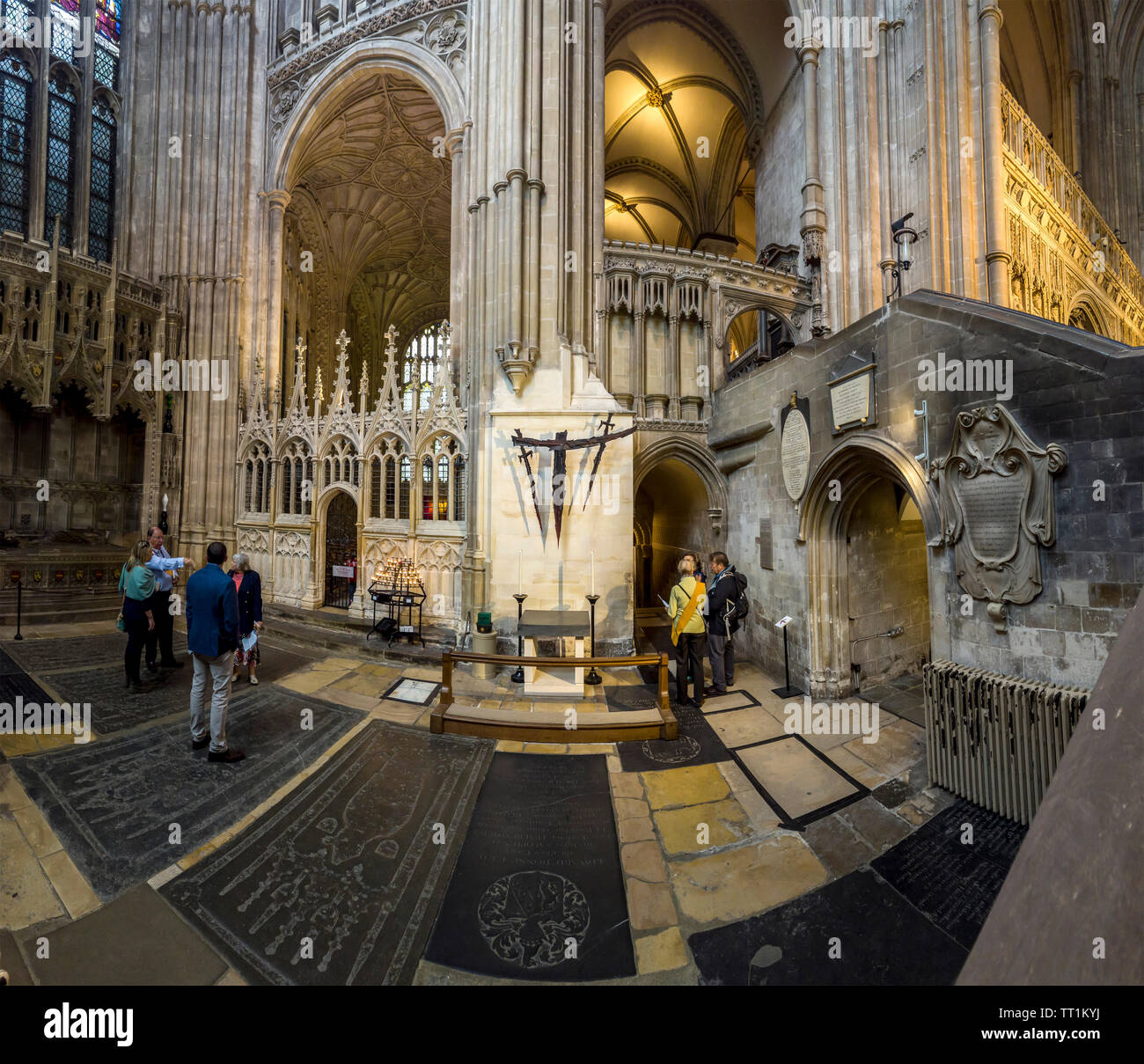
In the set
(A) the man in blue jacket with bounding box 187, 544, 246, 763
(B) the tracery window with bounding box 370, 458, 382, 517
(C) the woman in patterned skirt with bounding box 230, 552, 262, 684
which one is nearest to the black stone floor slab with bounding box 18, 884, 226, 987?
(A) the man in blue jacket with bounding box 187, 544, 246, 763

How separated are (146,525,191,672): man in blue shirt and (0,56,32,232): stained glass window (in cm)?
1237

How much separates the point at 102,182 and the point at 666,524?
692 inches

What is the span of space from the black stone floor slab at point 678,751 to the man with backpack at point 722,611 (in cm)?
121

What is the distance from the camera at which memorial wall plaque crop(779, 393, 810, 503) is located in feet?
20.2

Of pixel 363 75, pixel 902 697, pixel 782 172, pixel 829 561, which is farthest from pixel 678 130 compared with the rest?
pixel 902 697

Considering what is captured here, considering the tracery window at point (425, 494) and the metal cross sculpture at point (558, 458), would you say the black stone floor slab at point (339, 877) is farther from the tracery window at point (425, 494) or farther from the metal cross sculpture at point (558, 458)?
the tracery window at point (425, 494)

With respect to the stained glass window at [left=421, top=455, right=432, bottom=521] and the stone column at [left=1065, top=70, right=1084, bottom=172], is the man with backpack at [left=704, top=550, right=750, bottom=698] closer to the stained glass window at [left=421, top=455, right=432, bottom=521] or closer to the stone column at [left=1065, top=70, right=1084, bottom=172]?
the stained glass window at [left=421, top=455, right=432, bottom=521]

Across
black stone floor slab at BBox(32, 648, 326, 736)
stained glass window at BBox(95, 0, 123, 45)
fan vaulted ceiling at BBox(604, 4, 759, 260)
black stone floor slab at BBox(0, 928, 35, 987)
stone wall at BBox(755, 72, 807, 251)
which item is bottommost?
black stone floor slab at BBox(0, 928, 35, 987)

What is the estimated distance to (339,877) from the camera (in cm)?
268

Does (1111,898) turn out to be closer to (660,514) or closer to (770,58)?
(660,514)

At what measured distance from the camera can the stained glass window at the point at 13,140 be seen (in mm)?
11398

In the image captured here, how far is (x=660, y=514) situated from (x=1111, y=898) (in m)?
12.8

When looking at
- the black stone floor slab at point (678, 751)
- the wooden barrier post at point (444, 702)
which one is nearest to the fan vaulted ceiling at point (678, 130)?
the wooden barrier post at point (444, 702)

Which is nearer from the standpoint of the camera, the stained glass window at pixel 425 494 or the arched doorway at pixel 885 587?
the arched doorway at pixel 885 587
